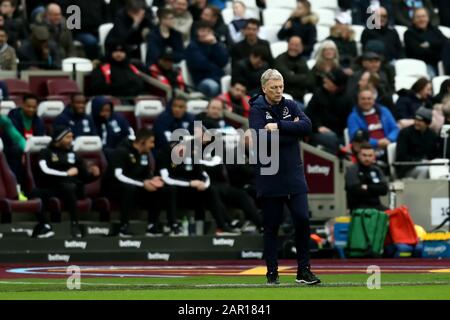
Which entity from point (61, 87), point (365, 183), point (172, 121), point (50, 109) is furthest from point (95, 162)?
point (365, 183)

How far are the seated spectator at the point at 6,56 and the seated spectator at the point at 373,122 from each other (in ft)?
16.9

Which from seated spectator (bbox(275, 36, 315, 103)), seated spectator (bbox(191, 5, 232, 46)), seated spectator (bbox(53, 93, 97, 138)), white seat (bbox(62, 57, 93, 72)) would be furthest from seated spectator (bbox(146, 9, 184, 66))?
seated spectator (bbox(53, 93, 97, 138))

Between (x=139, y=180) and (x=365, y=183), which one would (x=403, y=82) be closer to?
(x=365, y=183)

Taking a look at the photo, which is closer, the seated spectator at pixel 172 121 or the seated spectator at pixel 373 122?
the seated spectator at pixel 172 121

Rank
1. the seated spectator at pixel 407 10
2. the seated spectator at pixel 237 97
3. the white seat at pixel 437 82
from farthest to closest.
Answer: the seated spectator at pixel 407 10 < the white seat at pixel 437 82 < the seated spectator at pixel 237 97

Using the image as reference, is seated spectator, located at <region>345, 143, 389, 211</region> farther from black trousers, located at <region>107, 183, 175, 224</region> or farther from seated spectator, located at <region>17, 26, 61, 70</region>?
seated spectator, located at <region>17, 26, 61, 70</region>

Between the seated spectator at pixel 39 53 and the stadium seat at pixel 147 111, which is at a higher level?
the seated spectator at pixel 39 53

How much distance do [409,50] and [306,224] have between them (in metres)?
12.5

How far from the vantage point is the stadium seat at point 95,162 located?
20531 millimetres

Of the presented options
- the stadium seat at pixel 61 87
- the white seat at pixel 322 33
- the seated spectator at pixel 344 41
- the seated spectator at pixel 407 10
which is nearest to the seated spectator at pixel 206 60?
the stadium seat at pixel 61 87

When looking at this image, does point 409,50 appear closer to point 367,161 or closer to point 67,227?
point 367,161

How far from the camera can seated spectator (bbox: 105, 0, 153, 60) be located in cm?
2298

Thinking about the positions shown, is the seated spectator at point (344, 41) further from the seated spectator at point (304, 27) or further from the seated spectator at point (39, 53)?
the seated spectator at point (39, 53)
